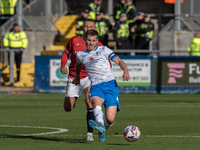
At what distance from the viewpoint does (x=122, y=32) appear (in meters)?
21.0

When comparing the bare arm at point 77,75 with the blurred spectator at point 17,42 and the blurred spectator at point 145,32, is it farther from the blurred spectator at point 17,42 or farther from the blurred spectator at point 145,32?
the blurred spectator at point 17,42

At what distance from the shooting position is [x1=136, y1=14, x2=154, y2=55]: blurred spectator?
2098 cm

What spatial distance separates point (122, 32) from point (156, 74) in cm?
276

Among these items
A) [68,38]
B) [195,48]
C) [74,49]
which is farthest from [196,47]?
[74,49]

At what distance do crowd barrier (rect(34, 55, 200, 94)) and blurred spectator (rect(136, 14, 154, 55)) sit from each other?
7.03 ft

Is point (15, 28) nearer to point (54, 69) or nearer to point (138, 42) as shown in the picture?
point (54, 69)

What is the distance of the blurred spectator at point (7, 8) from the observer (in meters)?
24.3

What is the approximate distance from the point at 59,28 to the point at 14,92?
8.02 meters

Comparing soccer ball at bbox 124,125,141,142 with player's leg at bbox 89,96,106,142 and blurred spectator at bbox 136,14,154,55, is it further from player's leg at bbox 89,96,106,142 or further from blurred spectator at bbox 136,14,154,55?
blurred spectator at bbox 136,14,154,55

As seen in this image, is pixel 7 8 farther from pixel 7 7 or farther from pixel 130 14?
pixel 130 14

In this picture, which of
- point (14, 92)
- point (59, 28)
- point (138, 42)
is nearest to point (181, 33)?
point (138, 42)

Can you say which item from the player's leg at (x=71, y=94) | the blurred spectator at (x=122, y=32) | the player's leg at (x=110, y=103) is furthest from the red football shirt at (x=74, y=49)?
the blurred spectator at (x=122, y=32)

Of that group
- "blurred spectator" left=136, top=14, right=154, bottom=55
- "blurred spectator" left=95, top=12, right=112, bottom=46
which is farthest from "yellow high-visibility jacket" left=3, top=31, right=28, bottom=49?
"blurred spectator" left=136, top=14, right=154, bottom=55

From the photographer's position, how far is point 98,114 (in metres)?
7.31
